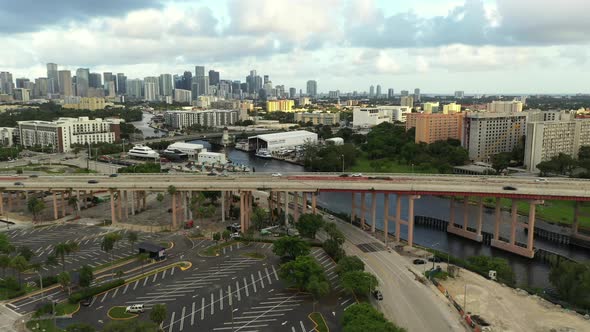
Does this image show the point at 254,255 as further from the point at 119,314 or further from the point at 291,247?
the point at 119,314

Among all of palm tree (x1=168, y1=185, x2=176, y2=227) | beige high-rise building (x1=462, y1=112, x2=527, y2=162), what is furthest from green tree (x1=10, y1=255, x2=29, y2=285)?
beige high-rise building (x1=462, y1=112, x2=527, y2=162)

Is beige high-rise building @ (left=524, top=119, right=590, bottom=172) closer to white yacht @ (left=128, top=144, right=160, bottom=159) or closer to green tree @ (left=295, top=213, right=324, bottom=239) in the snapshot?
green tree @ (left=295, top=213, right=324, bottom=239)

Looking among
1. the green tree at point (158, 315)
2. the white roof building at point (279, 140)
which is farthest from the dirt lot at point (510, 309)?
the white roof building at point (279, 140)

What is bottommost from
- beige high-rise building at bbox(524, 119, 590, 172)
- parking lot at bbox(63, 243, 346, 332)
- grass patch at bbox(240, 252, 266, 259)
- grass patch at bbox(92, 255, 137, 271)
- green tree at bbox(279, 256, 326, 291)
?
parking lot at bbox(63, 243, 346, 332)

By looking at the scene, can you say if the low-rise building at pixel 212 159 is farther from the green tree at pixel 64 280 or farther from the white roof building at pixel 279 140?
the green tree at pixel 64 280

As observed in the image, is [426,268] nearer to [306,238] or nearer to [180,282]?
[306,238]
